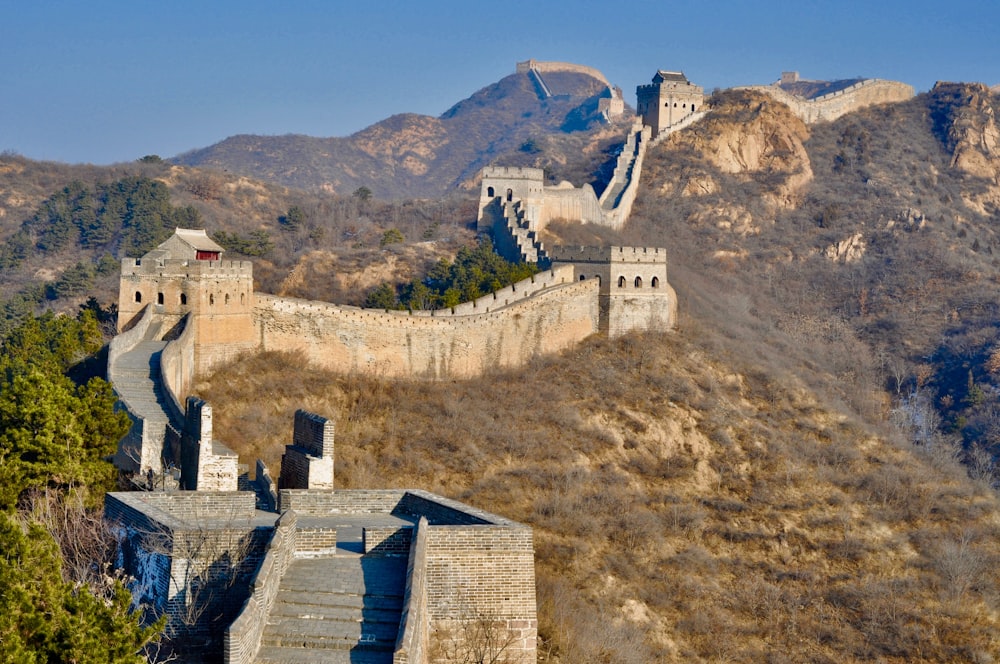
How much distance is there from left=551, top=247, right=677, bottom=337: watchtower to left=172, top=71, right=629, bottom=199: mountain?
86987 millimetres

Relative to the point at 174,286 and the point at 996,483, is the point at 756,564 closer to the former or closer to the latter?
the point at 174,286

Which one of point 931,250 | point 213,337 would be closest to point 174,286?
point 213,337

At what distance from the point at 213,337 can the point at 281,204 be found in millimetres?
49846

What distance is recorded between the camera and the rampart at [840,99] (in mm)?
86688

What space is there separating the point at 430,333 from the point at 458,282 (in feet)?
28.3

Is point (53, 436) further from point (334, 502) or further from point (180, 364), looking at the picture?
point (180, 364)

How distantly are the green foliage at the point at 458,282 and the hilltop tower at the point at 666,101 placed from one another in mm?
30880

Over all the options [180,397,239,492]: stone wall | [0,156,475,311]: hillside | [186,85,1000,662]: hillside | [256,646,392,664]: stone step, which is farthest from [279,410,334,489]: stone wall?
[0,156,475,311]: hillside

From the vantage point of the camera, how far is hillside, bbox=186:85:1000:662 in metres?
29.8

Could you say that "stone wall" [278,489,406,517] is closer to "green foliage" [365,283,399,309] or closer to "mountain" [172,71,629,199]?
"green foliage" [365,283,399,309]

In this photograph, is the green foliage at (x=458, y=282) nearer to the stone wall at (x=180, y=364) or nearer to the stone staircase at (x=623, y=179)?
the stone wall at (x=180, y=364)

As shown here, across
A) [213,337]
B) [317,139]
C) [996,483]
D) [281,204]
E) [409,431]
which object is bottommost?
[996,483]

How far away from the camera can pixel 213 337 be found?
33.0 m

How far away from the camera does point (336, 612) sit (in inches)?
460
